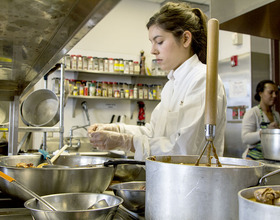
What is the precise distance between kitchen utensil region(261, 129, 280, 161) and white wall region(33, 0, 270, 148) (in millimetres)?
3370

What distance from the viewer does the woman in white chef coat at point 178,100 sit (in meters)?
1.25

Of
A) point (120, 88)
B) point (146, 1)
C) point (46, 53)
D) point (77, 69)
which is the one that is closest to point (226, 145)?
point (120, 88)

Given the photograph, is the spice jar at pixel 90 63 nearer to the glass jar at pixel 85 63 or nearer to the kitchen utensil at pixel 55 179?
the glass jar at pixel 85 63

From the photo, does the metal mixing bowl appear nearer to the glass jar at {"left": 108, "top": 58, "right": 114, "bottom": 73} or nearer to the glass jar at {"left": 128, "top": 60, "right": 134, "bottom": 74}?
the glass jar at {"left": 108, "top": 58, "right": 114, "bottom": 73}

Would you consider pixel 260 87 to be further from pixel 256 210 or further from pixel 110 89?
pixel 256 210

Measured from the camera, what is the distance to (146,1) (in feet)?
17.0

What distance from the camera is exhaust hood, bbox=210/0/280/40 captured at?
149cm

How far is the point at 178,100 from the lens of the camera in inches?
56.9

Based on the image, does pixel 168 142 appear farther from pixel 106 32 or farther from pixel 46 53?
pixel 106 32

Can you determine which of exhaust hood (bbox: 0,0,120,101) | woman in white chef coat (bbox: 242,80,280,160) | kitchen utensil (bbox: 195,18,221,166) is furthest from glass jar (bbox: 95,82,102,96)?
kitchen utensil (bbox: 195,18,221,166)

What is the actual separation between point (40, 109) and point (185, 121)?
5.51 ft

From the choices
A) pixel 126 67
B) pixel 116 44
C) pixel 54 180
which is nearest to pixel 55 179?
pixel 54 180

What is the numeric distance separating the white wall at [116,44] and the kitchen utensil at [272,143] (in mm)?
3370

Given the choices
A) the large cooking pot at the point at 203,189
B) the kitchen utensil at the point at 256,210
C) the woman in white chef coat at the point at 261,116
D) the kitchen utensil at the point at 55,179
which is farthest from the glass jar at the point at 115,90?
the kitchen utensil at the point at 256,210
